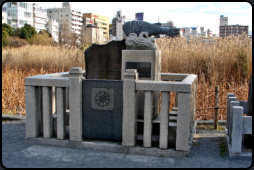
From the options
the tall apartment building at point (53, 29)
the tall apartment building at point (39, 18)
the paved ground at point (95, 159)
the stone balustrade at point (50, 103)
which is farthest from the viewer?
the tall apartment building at point (53, 29)

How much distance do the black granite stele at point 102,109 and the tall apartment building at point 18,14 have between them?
53159mm

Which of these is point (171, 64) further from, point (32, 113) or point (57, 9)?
point (57, 9)

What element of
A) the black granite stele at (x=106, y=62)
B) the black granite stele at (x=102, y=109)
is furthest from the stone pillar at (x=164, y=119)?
the black granite stele at (x=106, y=62)

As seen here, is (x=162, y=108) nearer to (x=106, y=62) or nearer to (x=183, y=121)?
(x=183, y=121)

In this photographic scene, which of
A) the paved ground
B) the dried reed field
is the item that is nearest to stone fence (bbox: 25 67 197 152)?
the paved ground

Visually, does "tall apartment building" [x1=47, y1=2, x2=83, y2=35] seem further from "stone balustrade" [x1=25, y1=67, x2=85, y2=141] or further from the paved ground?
the paved ground

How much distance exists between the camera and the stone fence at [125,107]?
393 cm

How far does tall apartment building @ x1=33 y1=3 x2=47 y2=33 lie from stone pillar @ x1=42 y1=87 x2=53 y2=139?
5697 centimetres

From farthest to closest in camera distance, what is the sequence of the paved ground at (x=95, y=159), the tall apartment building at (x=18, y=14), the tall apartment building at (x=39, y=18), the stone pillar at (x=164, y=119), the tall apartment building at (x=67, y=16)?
1. the tall apartment building at (x=67, y=16)
2. the tall apartment building at (x=39, y=18)
3. the tall apartment building at (x=18, y=14)
4. the stone pillar at (x=164, y=119)
5. the paved ground at (x=95, y=159)

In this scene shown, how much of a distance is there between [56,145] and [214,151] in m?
2.69

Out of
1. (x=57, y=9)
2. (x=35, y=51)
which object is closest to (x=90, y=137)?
(x=35, y=51)

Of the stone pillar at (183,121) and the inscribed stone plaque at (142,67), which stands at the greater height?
the inscribed stone plaque at (142,67)

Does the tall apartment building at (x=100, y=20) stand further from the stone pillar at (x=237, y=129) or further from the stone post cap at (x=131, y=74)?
the stone pillar at (x=237, y=129)

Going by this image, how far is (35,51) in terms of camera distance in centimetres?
1244
